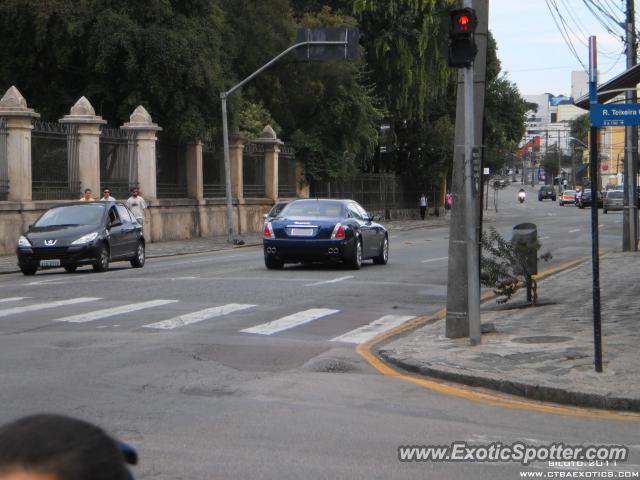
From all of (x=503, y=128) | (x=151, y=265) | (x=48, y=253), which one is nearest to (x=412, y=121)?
(x=503, y=128)

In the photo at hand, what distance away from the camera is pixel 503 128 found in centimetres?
6322

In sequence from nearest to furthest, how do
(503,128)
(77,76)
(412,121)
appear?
1. (77,76)
2. (412,121)
3. (503,128)

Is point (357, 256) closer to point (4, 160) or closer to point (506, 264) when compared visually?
point (506, 264)

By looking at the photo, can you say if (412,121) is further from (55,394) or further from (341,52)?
(55,394)

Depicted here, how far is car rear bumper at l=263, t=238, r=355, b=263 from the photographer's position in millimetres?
Answer: 20438

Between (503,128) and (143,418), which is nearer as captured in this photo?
(143,418)

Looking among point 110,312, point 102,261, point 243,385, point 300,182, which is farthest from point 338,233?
point 300,182

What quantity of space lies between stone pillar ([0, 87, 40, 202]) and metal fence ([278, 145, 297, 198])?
1960 cm

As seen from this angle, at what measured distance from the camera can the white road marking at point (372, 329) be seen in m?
11.8

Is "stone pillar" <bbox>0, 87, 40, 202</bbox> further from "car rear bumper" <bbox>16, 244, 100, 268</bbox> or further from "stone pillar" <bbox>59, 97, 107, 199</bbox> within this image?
"car rear bumper" <bbox>16, 244, 100, 268</bbox>

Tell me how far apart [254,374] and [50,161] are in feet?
73.4

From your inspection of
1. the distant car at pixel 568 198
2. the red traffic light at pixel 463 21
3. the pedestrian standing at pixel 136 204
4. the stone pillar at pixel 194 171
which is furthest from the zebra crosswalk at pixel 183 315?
the distant car at pixel 568 198

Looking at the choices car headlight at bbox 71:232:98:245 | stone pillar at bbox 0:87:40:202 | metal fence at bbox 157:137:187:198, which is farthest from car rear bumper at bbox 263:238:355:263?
metal fence at bbox 157:137:187:198

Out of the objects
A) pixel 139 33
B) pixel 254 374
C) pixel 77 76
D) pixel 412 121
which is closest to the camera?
pixel 254 374
